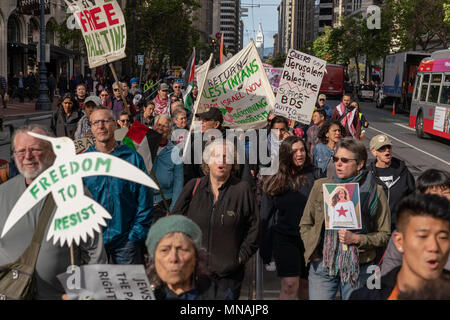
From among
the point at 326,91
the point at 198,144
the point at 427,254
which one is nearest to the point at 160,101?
the point at 198,144

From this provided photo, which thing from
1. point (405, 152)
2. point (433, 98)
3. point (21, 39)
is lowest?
point (405, 152)

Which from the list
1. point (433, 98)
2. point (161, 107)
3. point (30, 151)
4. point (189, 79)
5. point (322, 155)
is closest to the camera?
point (30, 151)

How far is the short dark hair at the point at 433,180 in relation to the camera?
13.3 feet

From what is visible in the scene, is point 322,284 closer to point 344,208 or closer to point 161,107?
point 344,208

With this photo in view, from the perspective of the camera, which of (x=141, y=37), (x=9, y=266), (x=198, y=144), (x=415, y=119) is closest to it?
(x=9, y=266)

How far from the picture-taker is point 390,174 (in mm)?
5473

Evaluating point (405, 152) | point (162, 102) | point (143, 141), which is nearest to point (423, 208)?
point (143, 141)

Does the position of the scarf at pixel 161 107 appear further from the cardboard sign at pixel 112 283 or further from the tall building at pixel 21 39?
the tall building at pixel 21 39

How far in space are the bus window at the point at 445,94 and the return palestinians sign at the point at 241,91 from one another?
13155 mm

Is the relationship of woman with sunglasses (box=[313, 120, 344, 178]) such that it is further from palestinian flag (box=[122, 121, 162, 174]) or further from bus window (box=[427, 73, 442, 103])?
bus window (box=[427, 73, 442, 103])

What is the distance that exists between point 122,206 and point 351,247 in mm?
1667

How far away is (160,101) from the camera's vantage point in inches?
518

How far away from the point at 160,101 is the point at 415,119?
13.9 m
